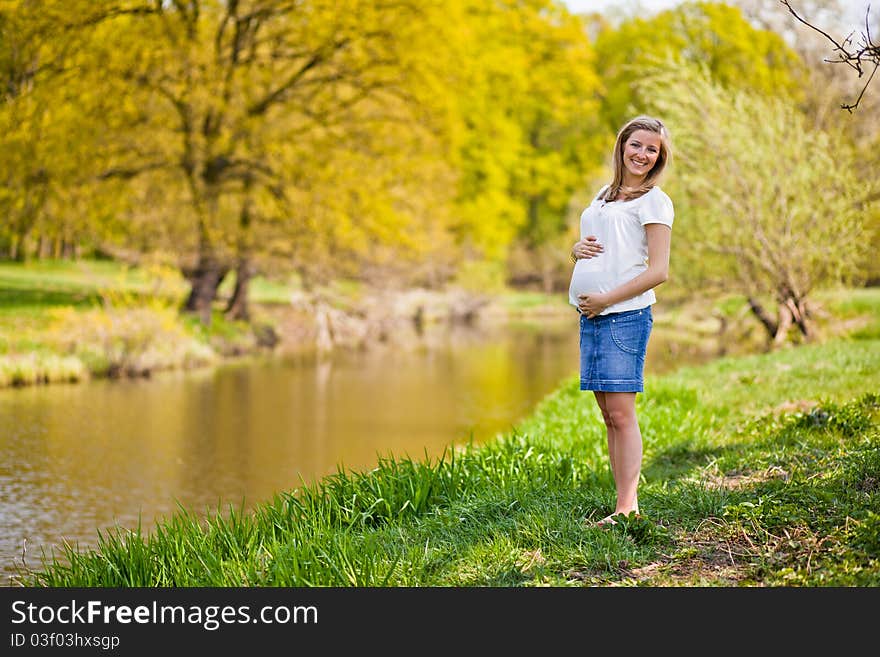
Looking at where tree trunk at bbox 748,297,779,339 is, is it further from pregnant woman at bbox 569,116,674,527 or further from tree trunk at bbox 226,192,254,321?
pregnant woman at bbox 569,116,674,527

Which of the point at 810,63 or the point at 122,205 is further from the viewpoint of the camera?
the point at 810,63

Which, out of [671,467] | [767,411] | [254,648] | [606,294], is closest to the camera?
[254,648]

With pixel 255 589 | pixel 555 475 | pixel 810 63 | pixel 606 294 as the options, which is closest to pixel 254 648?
pixel 255 589

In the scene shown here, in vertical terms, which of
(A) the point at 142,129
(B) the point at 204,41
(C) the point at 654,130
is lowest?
(C) the point at 654,130

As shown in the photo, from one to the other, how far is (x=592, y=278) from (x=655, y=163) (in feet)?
2.07

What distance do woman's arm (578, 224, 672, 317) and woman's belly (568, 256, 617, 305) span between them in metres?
0.06

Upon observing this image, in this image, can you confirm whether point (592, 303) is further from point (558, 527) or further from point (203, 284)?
point (203, 284)

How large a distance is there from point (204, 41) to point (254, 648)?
20057 millimetres

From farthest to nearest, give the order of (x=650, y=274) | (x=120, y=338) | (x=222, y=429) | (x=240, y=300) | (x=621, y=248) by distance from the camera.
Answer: (x=240, y=300) < (x=120, y=338) < (x=222, y=429) < (x=621, y=248) < (x=650, y=274)

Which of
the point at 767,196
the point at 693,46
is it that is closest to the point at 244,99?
the point at 767,196

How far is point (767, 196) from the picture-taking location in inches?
667

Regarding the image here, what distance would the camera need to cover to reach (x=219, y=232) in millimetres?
22203

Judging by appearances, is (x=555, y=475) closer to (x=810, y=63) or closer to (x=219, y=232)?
(x=219, y=232)

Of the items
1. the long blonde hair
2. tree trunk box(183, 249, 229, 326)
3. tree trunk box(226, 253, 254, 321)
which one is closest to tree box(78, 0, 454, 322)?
tree trunk box(183, 249, 229, 326)
